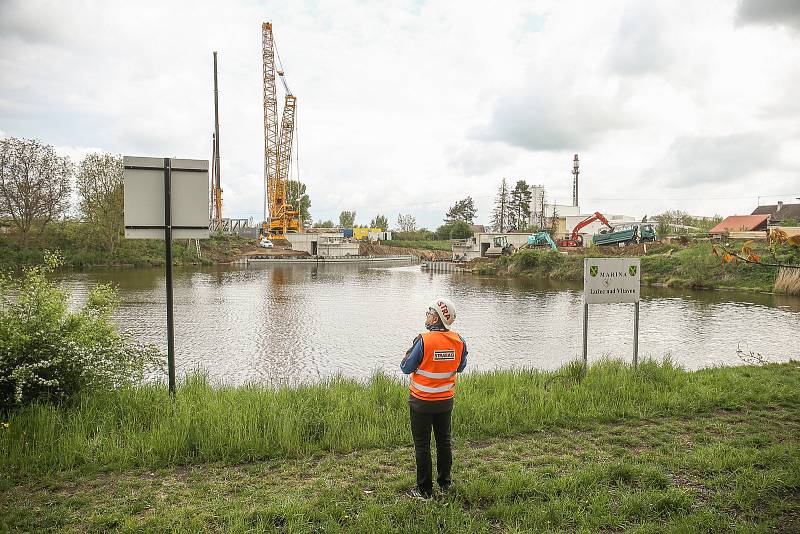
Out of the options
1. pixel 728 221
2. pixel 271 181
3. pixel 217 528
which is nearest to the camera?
pixel 217 528

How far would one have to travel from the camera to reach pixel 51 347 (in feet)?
18.7

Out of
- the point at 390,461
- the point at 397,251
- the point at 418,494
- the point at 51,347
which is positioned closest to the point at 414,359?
the point at 418,494

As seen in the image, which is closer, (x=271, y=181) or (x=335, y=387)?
(x=335, y=387)

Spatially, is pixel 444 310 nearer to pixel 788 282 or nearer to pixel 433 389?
pixel 433 389

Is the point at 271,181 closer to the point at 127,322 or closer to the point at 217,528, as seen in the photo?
the point at 127,322

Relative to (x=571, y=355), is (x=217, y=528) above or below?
above

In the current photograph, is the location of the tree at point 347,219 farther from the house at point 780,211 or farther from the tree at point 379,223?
the house at point 780,211

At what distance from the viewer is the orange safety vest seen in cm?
417

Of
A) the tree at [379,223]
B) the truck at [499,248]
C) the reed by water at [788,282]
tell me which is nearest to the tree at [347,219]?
the tree at [379,223]

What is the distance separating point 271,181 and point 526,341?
207 feet

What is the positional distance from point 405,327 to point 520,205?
278 ft

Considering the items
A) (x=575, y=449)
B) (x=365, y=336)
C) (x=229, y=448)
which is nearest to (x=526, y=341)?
(x=365, y=336)

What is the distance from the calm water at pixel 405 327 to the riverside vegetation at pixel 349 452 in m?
4.73

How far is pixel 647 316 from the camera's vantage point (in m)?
22.9
